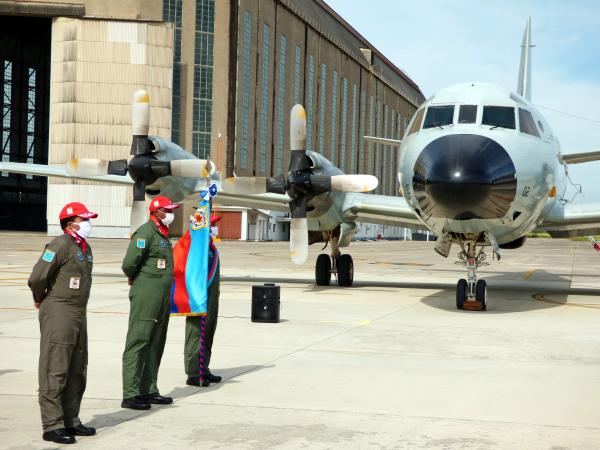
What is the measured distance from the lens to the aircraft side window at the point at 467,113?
15.2 metres

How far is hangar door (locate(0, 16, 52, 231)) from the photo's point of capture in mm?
87250

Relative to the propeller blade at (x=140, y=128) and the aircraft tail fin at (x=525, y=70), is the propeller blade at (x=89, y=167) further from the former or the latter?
the aircraft tail fin at (x=525, y=70)

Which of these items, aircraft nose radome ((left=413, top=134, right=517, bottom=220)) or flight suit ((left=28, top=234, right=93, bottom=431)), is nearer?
flight suit ((left=28, top=234, right=93, bottom=431))

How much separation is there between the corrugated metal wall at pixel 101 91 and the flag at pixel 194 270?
204ft

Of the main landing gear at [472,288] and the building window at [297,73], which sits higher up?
the building window at [297,73]

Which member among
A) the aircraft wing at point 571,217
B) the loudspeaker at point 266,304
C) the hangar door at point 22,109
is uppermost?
the hangar door at point 22,109

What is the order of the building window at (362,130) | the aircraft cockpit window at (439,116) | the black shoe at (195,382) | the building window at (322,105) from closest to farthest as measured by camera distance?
the black shoe at (195,382)
the aircraft cockpit window at (439,116)
the building window at (322,105)
the building window at (362,130)

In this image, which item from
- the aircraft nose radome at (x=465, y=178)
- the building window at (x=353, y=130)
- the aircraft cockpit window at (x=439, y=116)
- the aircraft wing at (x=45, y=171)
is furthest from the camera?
the building window at (x=353, y=130)

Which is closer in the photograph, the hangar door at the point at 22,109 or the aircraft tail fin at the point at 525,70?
the aircraft tail fin at the point at 525,70

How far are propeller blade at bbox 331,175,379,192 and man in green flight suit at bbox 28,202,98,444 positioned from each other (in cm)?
1160

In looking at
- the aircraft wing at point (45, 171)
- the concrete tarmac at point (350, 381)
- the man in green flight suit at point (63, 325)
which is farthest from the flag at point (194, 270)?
the aircraft wing at point (45, 171)

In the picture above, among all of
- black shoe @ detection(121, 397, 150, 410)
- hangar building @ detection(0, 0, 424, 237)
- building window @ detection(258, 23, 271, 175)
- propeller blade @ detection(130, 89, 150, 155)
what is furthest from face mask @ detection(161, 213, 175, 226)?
building window @ detection(258, 23, 271, 175)

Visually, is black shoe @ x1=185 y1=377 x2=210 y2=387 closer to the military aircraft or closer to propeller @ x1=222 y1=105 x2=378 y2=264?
the military aircraft

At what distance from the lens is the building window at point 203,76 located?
74.4 metres
